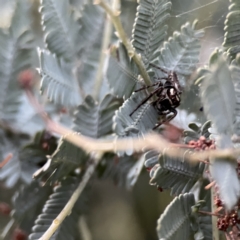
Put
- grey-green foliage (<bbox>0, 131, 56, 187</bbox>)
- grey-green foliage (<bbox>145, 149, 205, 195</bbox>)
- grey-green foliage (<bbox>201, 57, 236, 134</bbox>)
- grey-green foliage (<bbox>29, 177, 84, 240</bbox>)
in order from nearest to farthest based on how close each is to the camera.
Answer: grey-green foliage (<bbox>201, 57, 236, 134</bbox>)
grey-green foliage (<bbox>145, 149, 205, 195</bbox>)
grey-green foliage (<bbox>29, 177, 84, 240</bbox>)
grey-green foliage (<bbox>0, 131, 56, 187</bbox>)

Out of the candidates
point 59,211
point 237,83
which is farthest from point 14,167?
point 237,83

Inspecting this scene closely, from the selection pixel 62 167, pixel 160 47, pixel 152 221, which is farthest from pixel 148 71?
pixel 152 221

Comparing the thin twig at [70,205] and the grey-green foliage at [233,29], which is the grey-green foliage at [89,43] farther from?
the grey-green foliage at [233,29]

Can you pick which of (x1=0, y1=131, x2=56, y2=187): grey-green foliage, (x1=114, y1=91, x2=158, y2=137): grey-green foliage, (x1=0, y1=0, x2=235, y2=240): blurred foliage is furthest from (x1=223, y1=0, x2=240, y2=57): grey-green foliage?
(x1=0, y1=131, x2=56, y2=187): grey-green foliage

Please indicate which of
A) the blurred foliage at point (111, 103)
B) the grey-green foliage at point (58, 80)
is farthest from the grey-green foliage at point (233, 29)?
the grey-green foliage at point (58, 80)

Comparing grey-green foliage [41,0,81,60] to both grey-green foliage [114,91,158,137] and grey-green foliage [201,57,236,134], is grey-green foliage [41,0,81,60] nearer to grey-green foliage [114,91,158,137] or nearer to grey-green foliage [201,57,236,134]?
grey-green foliage [114,91,158,137]

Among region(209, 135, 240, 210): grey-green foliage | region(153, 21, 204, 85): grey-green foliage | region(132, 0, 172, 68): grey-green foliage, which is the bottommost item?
region(209, 135, 240, 210): grey-green foliage
